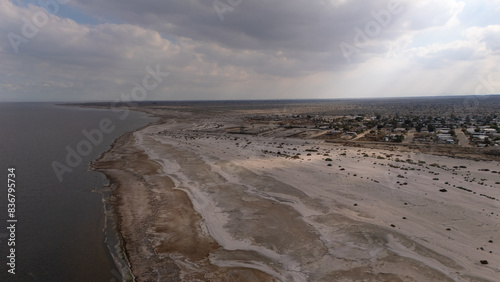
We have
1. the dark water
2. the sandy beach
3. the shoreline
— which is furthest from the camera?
the dark water

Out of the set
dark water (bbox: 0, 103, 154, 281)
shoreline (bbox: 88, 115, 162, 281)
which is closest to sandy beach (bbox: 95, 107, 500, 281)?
shoreline (bbox: 88, 115, 162, 281)

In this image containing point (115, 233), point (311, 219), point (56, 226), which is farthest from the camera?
point (56, 226)

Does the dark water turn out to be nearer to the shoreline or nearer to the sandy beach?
the shoreline

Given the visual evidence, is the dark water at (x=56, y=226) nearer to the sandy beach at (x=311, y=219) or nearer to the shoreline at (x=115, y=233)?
the shoreline at (x=115, y=233)

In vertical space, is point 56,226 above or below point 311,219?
below

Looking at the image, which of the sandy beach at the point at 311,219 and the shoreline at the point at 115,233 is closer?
the sandy beach at the point at 311,219

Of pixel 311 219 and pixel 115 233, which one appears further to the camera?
pixel 311 219

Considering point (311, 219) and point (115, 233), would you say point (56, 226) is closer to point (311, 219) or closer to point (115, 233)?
point (115, 233)

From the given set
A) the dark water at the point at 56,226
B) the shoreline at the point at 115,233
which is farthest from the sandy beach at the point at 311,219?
the dark water at the point at 56,226

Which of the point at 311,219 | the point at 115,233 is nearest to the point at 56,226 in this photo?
the point at 115,233
